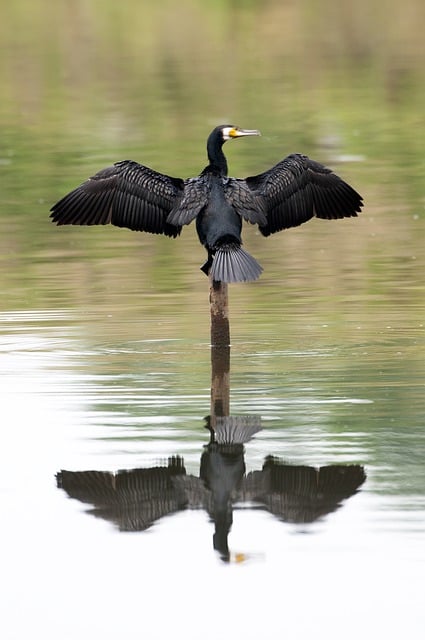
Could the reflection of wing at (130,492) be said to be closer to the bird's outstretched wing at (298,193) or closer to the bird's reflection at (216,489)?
the bird's reflection at (216,489)

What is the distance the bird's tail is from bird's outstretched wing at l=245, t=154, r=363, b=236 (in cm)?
95

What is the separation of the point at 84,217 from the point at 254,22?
28076 millimetres

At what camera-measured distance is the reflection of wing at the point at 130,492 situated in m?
7.31

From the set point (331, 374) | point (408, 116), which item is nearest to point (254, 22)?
point (408, 116)

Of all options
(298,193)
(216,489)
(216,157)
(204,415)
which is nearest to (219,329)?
(216,157)

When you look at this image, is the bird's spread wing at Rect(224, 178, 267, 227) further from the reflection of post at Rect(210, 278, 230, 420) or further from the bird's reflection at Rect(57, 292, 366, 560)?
the bird's reflection at Rect(57, 292, 366, 560)

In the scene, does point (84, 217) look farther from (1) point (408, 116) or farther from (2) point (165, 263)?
(1) point (408, 116)

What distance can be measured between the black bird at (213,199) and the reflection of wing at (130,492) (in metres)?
3.38

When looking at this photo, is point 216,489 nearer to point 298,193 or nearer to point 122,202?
point 122,202

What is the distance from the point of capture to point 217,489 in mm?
7684

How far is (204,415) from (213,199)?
2.44m

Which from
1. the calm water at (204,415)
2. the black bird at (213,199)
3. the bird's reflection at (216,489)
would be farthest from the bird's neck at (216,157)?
the bird's reflection at (216,489)

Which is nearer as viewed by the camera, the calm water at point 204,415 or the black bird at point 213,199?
the calm water at point 204,415

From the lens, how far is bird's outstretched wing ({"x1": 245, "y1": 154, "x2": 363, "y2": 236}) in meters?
12.0
